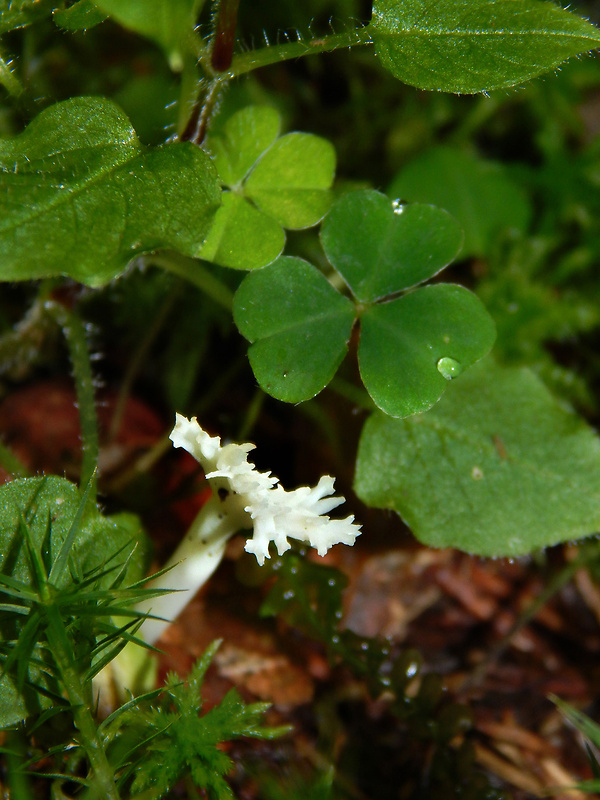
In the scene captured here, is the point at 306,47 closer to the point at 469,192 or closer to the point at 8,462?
the point at 8,462

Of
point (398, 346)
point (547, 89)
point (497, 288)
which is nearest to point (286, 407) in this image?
point (398, 346)

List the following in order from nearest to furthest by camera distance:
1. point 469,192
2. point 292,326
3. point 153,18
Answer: point 153,18, point 292,326, point 469,192

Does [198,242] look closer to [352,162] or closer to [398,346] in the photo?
[398,346]

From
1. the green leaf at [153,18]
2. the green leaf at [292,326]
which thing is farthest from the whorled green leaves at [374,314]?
the green leaf at [153,18]

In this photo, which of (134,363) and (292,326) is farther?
(134,363)

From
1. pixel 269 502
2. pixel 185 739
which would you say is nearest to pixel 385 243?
pixel 269 502

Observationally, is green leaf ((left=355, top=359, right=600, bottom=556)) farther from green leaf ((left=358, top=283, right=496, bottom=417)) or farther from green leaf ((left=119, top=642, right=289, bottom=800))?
green leaf ((left=119, top=642, right=289, bottom=800))
